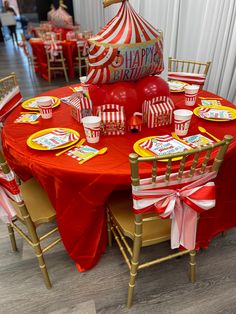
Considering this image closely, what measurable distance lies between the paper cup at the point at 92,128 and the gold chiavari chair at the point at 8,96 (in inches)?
30.1

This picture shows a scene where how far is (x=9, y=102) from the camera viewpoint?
1820mm

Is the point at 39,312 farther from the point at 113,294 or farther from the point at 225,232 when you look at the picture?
the point at 225,232

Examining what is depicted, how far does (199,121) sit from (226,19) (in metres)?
1.49

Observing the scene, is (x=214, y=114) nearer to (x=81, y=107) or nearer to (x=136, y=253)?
(x=81, y=107)

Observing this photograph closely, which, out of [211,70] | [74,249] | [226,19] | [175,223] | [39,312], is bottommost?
[39,312]

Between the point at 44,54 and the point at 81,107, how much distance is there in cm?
381

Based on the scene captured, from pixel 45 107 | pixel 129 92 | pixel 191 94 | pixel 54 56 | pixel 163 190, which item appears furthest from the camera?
pixel 54 56

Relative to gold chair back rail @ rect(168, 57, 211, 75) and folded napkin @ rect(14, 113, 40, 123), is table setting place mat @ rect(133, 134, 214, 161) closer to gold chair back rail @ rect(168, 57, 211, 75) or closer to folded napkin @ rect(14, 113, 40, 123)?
folded napkin @ rect(14, 113, 40, 123)

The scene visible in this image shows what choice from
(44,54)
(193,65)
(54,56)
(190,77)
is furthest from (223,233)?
(44,54)

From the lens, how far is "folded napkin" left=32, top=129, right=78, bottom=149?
49.4 inches

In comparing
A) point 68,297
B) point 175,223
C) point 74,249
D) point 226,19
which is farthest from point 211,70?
point 68,297

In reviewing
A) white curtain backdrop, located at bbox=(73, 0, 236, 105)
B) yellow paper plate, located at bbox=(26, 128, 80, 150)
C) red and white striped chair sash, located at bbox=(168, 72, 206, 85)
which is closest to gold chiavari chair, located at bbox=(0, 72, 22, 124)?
yellow paper plate, located at bbox=(26, 128, 80, 150)

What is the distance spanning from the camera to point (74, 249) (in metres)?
1.39

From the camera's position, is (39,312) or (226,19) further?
(226,19)
